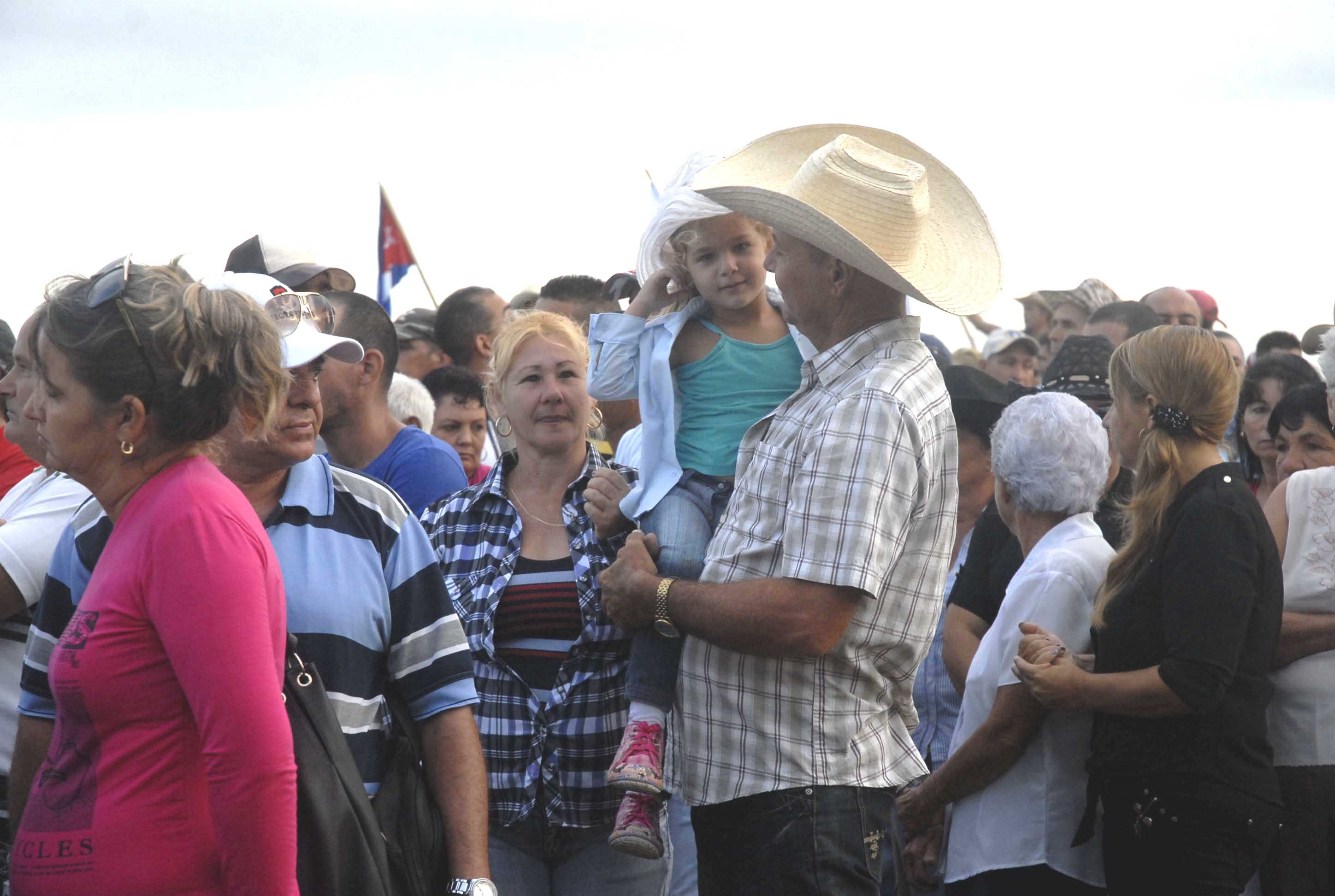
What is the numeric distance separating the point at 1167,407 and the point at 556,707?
75.6 inches

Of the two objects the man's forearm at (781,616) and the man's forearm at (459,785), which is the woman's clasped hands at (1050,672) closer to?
the man's forearm at (781,616)

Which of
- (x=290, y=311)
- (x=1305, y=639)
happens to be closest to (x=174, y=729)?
(x=290, y=311)

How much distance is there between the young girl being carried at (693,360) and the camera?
343cm

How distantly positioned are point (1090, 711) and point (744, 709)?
1352 millimetres

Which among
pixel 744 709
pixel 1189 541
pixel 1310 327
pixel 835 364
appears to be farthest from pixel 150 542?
pixel 1310 327

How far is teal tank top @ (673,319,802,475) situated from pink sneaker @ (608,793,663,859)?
35.2 inches

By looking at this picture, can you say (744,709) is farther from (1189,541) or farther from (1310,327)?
(1310,327)

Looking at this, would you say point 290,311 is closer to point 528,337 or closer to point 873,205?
point 528,337

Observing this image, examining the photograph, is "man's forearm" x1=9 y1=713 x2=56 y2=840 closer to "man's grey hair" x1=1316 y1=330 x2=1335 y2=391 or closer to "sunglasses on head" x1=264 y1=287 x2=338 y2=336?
"sunglasses on head" x1=264 y1=287 x2=338 y2=336

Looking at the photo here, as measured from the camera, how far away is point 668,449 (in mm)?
3525

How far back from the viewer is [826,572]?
2670mm

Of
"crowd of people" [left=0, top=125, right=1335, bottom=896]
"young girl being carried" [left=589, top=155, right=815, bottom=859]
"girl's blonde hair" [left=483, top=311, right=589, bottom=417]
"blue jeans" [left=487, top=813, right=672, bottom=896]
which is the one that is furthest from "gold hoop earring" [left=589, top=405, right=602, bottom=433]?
"blue jeans" [left=487, top=813, right=672, bottom=896]

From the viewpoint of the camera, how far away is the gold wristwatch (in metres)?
2.96

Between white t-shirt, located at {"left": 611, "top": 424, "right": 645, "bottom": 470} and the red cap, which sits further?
the red cap
